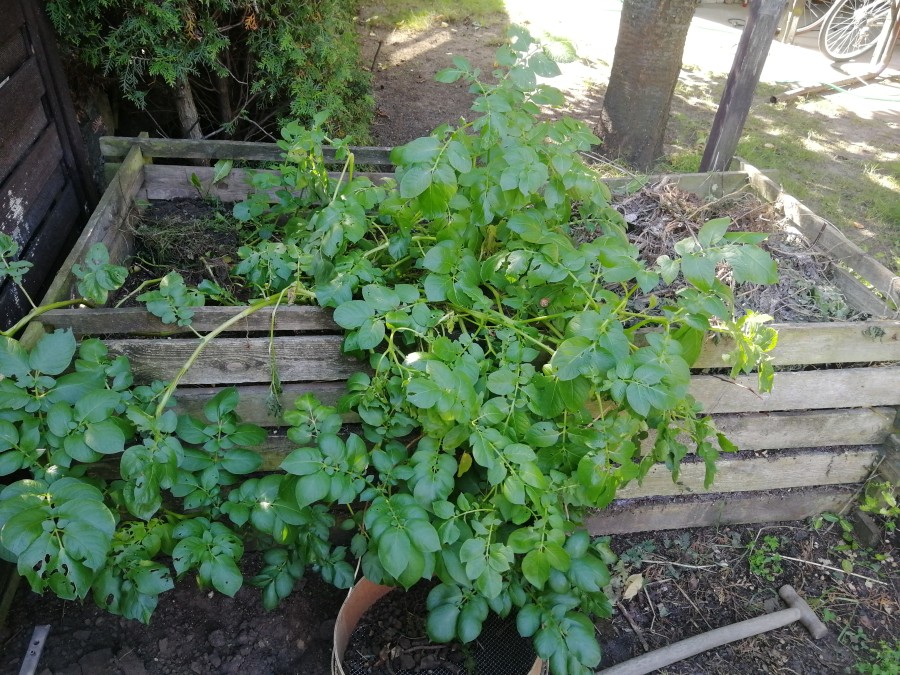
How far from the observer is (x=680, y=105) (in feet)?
21.4

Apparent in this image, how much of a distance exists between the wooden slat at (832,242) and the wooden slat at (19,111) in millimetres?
3345

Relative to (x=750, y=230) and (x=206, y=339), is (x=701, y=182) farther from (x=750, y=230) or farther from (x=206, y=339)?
(x=206, y=339)

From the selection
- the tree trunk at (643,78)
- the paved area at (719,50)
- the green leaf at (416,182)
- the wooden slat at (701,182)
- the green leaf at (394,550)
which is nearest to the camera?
the green leaf at (394,550)

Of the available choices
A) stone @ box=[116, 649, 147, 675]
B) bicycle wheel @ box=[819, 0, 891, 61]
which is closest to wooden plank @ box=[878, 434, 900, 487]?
stone @ box=[116, 649, 147, 675]

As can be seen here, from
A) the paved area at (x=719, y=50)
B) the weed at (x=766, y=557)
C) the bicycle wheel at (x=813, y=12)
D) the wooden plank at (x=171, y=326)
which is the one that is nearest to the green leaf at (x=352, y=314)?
the wooden plank at (x=171, y=326)

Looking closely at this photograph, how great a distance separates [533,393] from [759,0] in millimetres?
2302

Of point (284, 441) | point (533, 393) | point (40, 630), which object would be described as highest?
point (533, 393)

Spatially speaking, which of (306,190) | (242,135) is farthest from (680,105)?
(306,190)

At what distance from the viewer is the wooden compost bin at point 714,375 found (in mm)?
2156

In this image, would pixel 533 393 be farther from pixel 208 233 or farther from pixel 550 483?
pixel 208 233

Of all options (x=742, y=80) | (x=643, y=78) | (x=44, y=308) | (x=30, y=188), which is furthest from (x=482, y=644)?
(x=643, y=78)

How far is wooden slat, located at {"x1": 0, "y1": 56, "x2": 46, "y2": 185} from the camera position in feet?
8.63

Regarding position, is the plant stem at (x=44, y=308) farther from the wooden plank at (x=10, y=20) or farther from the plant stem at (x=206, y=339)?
the wooden plank at (x=10, y=20)

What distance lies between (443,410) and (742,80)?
247 centimetres
